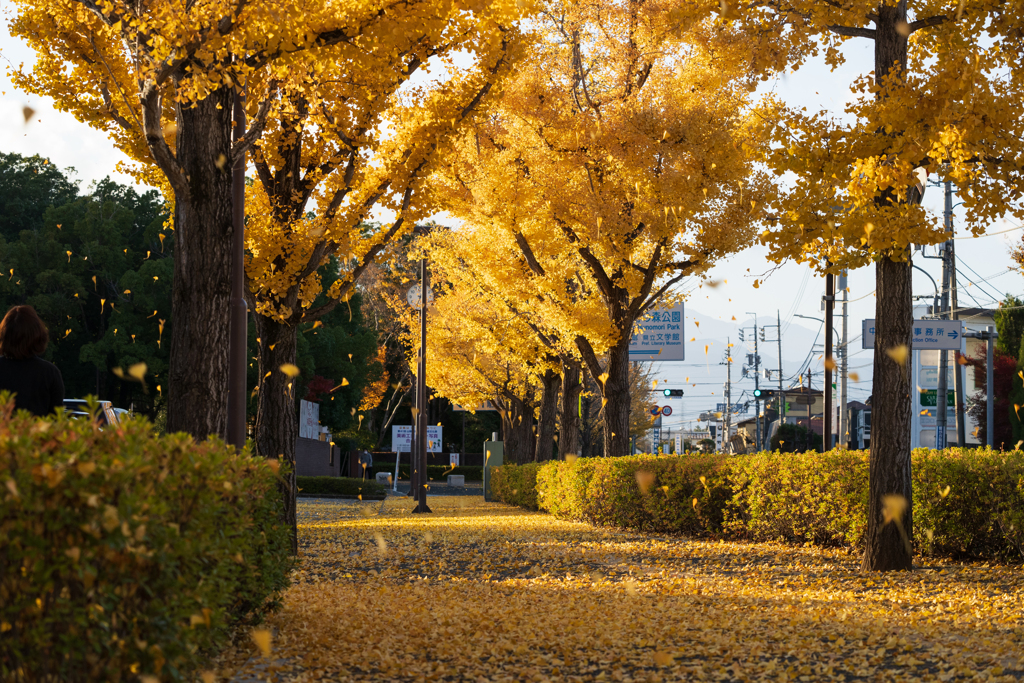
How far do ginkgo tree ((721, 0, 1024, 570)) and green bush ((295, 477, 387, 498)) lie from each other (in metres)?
23.8

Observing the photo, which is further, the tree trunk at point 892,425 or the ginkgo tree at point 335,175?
the ginkgo tree at point 335,175

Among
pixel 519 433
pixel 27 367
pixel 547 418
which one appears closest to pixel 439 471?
pixel 519 433

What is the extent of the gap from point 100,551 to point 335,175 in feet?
29.2

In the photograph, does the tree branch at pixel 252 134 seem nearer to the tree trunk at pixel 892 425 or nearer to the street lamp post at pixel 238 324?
the street lamp post at pixel 238 324

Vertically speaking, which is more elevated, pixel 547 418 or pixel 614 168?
pixel 614 168

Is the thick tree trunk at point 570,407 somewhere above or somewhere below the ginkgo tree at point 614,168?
below

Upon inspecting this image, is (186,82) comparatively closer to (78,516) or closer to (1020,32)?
(78,516)

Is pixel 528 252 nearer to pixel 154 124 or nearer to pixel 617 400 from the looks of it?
pixel 617 400

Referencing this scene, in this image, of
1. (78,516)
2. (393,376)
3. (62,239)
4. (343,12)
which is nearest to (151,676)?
(78,516)

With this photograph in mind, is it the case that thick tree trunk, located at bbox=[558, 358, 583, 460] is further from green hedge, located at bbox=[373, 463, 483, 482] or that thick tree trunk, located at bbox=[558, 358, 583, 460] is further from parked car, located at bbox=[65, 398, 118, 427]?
green hedge, located at bbox=[373, 463, 483, 482]

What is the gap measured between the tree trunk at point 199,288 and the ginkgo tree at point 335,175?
275 centimetres

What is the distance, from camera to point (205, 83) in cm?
695

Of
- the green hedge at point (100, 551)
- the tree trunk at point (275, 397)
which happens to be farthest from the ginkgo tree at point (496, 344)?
the green hedge at point (100, 551)

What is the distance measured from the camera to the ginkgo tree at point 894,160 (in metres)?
8.05
